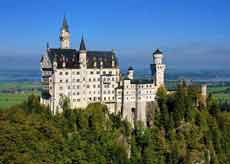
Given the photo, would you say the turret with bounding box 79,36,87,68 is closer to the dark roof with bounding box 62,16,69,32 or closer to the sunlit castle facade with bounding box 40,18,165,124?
the sunlit castle facade with bounding box 40,18,165,124

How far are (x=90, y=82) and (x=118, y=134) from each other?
9958mm

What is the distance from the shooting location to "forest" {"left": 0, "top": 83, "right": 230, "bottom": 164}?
58031mm

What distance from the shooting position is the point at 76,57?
72.8 meters

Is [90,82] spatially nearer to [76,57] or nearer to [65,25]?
[76,57]

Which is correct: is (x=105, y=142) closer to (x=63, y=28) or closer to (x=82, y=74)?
(x=82, y=74)

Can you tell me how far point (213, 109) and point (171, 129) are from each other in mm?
12479

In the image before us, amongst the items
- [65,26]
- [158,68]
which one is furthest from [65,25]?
[158,68]

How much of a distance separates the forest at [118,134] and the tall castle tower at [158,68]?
1.72 meters

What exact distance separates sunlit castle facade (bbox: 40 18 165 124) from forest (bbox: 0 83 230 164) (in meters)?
1.65

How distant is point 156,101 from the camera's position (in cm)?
7669

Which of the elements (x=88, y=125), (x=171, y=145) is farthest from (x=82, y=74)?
(x=171, y=145)

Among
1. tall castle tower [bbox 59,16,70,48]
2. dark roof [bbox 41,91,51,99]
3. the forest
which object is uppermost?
tall castle tower [bbox 59,16,70,48]

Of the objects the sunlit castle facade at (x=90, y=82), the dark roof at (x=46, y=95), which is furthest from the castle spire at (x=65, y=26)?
the dark roof at (x=46, y=95)

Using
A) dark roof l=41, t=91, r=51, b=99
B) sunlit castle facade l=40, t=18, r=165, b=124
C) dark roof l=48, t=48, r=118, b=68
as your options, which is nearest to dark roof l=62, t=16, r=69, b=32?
sunlit castle facade l=40, t=18, r=165, b=124
